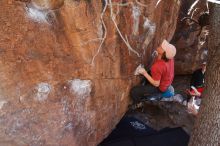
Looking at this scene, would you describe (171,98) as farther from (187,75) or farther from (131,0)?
(131,0)

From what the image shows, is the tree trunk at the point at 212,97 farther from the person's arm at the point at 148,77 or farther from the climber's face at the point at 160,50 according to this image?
the person's arm at the point at 148,77

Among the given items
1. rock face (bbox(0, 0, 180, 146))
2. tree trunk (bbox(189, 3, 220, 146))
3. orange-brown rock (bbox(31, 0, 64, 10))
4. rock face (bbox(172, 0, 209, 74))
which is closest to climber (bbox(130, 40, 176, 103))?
rock face (bbox(0, 0, 180, 146))

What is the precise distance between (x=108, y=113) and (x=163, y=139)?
3.06 ft

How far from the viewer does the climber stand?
17.2ft

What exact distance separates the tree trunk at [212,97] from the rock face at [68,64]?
3.74ft

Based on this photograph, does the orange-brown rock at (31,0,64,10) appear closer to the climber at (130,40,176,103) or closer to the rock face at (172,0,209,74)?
the climber at (130,40,176,103)

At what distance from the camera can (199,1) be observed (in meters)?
6.48

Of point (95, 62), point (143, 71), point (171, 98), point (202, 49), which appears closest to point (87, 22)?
point (95, 62)

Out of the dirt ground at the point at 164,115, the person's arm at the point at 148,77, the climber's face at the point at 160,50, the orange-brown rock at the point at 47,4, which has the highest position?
the orange-brown rock at the point at 47,4

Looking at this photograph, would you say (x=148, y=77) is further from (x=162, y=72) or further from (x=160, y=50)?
(x=160, y=50)

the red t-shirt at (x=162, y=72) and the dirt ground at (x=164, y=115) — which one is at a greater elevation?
the red t-shirt at (x=162, y=72)

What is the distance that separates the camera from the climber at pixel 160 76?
5.23m

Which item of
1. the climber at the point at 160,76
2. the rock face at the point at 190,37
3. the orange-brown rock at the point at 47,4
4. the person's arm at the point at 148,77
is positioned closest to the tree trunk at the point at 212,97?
the climber at the point at 160,76

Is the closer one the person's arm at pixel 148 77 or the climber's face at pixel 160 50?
the climber's face at pixel 160 50
